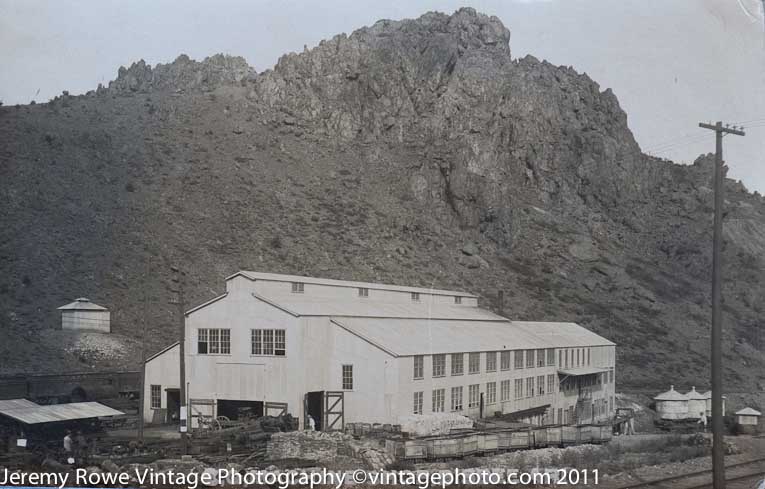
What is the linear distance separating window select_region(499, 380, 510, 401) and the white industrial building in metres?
0.03

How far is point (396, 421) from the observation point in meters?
22.4

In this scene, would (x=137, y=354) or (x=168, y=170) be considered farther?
(x=168, y=170)

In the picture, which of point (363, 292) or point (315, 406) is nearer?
point (315, 406)

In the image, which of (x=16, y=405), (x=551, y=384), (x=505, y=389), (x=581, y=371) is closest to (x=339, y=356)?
(x=505, y=389)

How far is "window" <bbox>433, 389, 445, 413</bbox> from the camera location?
23.5 metres

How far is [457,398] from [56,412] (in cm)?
965

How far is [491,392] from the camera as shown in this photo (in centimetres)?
2603

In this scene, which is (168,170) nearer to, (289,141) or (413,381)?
(289,141)

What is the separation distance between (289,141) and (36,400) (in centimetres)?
1442

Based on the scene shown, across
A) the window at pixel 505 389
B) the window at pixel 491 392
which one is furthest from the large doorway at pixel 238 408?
the window at pixel 505 389

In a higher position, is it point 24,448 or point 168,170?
point 168,170

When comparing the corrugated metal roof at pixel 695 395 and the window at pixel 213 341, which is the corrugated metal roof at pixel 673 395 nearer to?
the corrugated metal roof at pixel 695 395

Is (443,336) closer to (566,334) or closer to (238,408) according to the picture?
(238,408)

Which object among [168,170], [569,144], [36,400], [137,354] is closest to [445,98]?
[569,144]
